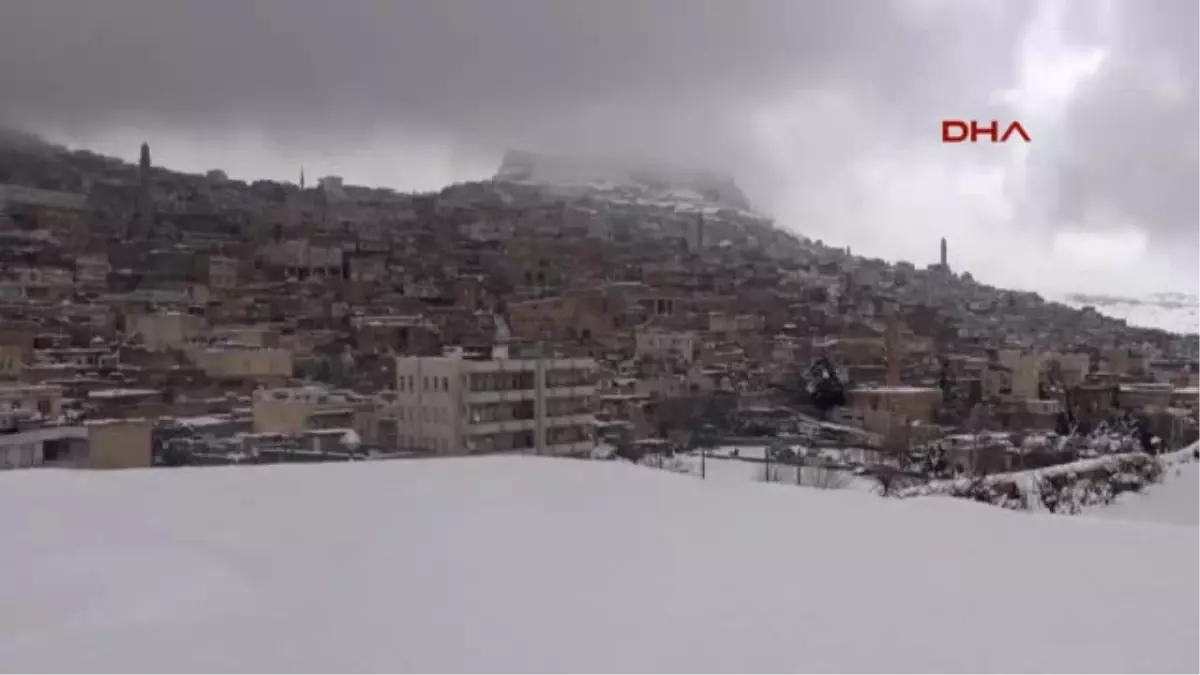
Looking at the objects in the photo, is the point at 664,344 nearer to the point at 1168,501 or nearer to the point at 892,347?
the point at 892,347

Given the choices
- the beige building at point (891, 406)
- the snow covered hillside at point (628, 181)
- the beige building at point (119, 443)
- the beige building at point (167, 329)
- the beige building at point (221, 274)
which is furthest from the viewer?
the beige building at point (891, 406)

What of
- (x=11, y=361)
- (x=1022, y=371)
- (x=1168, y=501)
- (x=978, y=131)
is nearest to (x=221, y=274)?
(x=11, y=361)

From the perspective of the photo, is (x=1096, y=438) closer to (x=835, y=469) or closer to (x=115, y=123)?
(x=835, y=469)

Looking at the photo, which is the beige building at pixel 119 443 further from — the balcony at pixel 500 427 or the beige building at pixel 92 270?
the balcony at pixel 500 427

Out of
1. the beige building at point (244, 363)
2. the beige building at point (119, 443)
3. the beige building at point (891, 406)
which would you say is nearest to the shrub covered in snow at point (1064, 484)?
the beige building at point (891, 406)

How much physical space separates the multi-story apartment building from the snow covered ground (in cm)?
231

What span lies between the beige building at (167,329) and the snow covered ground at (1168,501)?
153 inches

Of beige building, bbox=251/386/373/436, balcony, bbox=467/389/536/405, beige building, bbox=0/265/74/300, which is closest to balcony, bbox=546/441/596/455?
balcony, bbox=467/389/536/405

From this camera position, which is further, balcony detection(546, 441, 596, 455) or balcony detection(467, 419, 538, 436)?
balcony detection(546, 441, 596, 455)

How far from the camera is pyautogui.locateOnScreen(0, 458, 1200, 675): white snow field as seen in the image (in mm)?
1597

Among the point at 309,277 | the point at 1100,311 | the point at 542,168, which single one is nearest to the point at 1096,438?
the point at 1100,311

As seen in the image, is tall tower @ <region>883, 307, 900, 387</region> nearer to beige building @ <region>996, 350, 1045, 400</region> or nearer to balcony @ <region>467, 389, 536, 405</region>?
beige building @ <region>996, 350, 1045, 400</region>

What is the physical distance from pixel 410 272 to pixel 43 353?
1.73 metres

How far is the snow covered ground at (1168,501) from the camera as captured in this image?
4.28m
